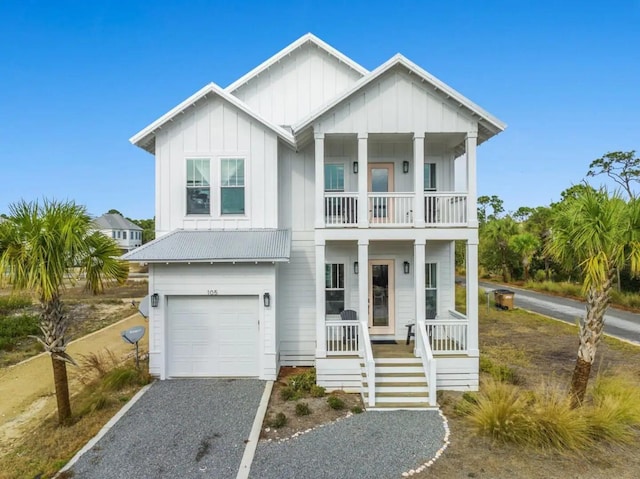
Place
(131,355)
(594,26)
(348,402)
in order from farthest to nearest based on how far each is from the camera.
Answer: (594,26) < (131,355) < (348,402)

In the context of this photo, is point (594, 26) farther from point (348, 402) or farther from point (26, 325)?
point (26, 325)

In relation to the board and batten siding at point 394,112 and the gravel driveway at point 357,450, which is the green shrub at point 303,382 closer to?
the gravel driveway at point 357,450

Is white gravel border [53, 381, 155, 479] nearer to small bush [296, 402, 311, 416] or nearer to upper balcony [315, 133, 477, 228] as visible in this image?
small bush [296, 402, 311, 416]

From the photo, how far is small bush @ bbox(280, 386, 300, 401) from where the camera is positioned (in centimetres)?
817

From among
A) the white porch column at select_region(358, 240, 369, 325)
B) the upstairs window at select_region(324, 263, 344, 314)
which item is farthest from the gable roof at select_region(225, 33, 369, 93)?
Answer: the upstairs window at select_region(324, 263, 344, 314)

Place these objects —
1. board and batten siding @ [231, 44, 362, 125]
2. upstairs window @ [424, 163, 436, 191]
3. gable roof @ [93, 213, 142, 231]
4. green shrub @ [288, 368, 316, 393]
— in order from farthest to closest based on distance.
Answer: gable roof @ [93, 213, 142, 231] → board and batten siding @ [231, 44, 362, 125] → upstairs window @ [424, 163, 436, 191] → green shrub @ [288, 368, 316, 393]

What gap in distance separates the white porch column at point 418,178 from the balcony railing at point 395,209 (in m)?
0.11

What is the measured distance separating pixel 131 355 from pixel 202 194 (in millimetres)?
6333

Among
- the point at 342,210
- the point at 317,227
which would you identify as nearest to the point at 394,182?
the point at 342,210

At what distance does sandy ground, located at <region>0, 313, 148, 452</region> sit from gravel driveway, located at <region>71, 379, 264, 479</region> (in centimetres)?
251

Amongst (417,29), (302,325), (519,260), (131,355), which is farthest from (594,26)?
(131,355)

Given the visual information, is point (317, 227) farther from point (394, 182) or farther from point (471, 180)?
point (471, 180)

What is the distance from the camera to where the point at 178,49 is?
24.4m

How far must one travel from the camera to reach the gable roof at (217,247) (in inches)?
353
